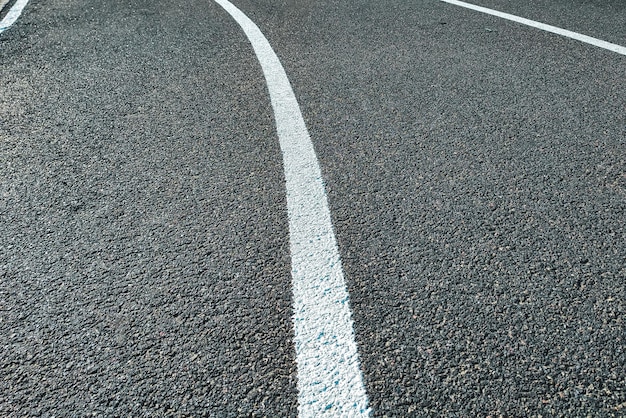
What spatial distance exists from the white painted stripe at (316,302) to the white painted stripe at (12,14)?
15.1ft

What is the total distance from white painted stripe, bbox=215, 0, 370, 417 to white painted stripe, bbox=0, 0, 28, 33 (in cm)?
459

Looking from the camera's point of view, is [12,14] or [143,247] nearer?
[143,247]

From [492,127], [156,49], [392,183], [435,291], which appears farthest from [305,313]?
[156,49]

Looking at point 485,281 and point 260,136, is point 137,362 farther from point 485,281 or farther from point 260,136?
point 260,136

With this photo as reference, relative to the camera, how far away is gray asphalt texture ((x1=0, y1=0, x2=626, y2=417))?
1965mm

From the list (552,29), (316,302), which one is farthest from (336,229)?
(552,29)

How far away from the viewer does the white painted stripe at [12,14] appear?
6637 mm

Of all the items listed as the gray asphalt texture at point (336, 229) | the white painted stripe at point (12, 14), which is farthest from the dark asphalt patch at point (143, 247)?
the white painted stripe at point (12, 14)

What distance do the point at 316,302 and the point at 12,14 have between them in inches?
262

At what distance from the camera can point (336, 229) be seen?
8.95ft

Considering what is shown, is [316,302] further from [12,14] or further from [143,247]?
[12,14]

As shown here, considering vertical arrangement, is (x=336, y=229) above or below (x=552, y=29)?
below

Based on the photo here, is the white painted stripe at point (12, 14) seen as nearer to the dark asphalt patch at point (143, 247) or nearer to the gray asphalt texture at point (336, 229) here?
the gray asphalt texture at point (336, 229)

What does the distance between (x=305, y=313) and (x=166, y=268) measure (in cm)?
A: 64
